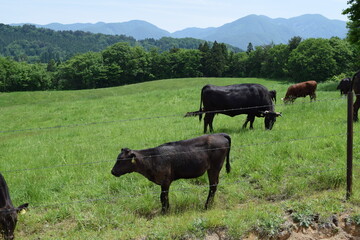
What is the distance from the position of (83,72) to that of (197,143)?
91750 mm

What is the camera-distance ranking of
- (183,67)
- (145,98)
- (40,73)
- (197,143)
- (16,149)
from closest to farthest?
(197,143), (16,149), (145,98), (40,73), (183,67)

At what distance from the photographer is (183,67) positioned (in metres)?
102

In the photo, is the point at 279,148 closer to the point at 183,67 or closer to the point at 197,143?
the point at 197,143

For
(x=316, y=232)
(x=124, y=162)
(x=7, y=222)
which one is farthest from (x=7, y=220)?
(x=316, y=232)

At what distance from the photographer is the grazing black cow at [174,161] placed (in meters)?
6.83

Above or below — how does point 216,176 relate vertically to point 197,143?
below

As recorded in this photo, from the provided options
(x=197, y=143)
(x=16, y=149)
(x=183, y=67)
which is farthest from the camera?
(x=183, y=67)

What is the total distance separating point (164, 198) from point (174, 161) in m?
0.82

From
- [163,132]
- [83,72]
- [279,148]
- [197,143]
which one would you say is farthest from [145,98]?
[83,72]

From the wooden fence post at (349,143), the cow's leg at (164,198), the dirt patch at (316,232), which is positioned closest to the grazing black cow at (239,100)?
the wooden fence post at (349,143)

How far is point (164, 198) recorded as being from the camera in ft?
22.8

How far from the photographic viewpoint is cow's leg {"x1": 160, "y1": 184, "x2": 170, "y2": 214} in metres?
6.91

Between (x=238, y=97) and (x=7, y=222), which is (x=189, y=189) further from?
(x=238, y=97)

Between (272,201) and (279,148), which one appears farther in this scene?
(279,148)
